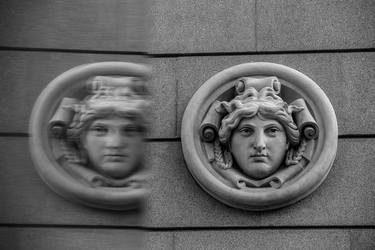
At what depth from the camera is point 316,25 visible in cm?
388

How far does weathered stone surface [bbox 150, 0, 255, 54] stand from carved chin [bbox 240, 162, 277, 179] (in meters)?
0.70

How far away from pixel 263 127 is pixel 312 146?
0.32 meters

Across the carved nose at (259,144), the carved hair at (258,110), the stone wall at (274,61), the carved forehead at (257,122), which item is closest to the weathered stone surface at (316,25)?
the stone wall at (274,61)

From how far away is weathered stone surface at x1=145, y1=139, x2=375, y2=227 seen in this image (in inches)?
143

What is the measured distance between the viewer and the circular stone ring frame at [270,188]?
142 inches

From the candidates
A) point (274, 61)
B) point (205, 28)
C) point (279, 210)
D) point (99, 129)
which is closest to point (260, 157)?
point (279, 210)

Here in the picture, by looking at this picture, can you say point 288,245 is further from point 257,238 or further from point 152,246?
point 152,246

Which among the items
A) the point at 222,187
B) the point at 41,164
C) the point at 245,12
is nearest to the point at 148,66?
the point at 41,164

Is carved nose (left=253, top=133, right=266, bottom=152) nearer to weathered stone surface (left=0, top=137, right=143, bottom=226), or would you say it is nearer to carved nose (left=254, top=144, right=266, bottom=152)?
carved nose (left=254, top=144, right=266, bottom=152)

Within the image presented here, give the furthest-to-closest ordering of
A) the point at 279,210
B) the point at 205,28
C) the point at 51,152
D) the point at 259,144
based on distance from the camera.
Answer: the point at 205,28, the point at 279,210, the point at 259,144, the point at 51,152

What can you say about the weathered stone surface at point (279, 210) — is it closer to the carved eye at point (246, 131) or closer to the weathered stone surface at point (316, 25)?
the carved eye at point (246, 131)

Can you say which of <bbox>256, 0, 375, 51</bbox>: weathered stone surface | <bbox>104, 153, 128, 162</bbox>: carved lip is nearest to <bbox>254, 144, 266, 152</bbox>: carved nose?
<bbox>256, 0, 375, 51</bbox>: weathered stone surface

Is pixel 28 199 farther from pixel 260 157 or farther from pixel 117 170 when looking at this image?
pixel 260 157

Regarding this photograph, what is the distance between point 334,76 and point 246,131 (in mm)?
620
